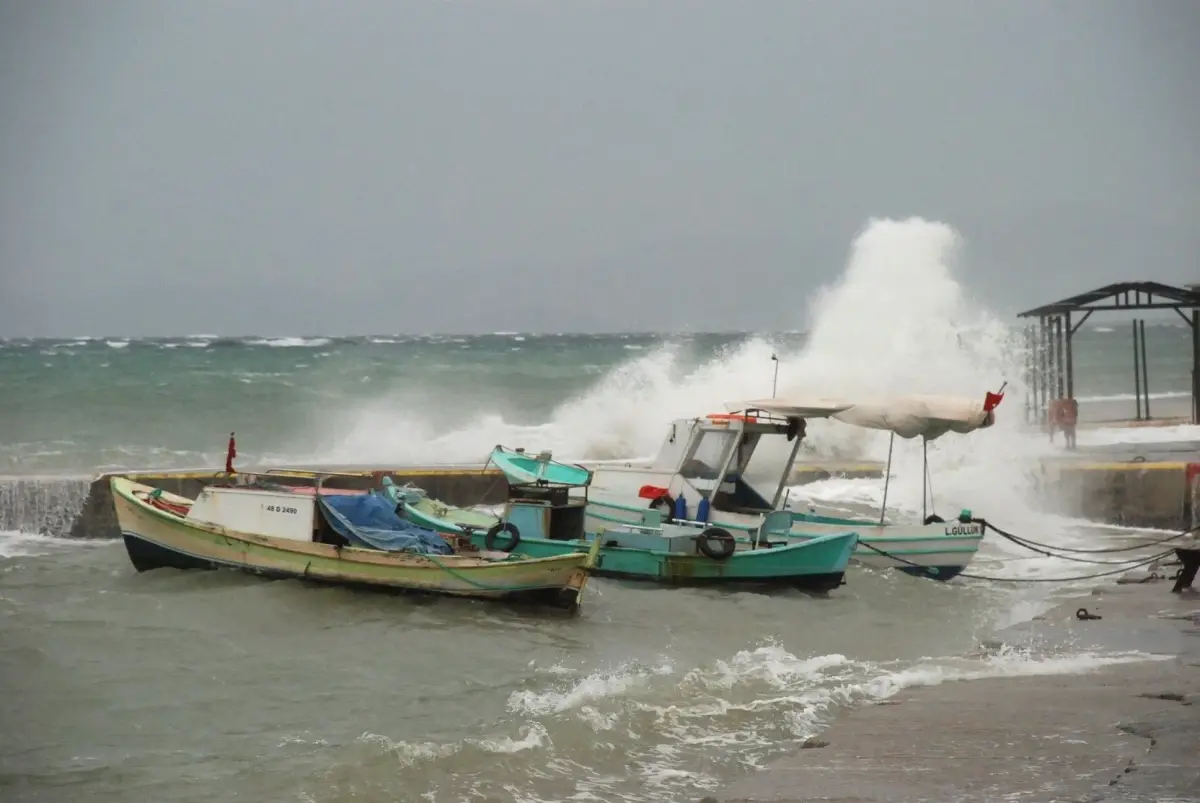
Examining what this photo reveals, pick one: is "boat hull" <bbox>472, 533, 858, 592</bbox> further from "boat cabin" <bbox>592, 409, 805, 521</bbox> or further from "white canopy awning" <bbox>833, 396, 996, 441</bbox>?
"white canopy awning" <bbox>833, 396, 996, 441</bbox>

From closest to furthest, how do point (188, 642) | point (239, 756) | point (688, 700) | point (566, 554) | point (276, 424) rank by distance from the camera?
point (239, 756) < point (688, 700) < point (188, 642) < point (566, 554) < point (276, 424)

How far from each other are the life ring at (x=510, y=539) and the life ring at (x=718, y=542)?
2.43 meters

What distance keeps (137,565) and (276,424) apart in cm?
3101

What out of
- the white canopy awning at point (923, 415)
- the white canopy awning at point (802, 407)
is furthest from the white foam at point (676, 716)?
the white canopy awning at point (923, 415)

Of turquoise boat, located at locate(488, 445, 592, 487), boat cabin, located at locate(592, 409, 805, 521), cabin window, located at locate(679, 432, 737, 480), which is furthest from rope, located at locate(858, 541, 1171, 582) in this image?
turquoise boat, located at locate(488, 445, 592, 487)

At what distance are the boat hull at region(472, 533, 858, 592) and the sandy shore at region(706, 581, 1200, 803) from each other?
4.56 meters

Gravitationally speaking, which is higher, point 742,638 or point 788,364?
point 788,364

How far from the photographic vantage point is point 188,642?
14.3 metres

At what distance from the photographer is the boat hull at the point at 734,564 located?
17.3 m

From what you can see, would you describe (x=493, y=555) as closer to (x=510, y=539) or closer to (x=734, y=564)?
(x=510, y=539)

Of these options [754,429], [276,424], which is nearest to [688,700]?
[754,429]

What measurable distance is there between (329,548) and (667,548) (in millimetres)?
4402

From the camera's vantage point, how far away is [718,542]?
58.4 ft

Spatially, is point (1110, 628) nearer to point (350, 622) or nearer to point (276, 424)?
point (350, 622)
